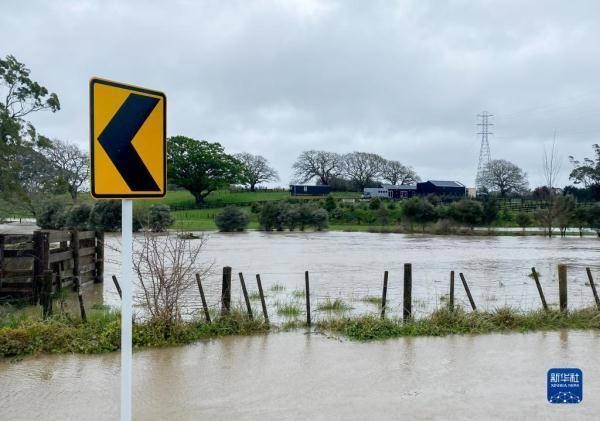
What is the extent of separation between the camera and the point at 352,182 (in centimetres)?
11162

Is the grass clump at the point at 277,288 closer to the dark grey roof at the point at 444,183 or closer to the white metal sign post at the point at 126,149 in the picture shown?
the white metal sign post at the point at 126,149

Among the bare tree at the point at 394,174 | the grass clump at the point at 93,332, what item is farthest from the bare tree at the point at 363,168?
the grass clump at the point at 93,332

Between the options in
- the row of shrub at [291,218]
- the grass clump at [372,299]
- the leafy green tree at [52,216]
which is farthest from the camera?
the row of shrub at [291,218]

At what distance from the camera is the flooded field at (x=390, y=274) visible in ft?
47.0

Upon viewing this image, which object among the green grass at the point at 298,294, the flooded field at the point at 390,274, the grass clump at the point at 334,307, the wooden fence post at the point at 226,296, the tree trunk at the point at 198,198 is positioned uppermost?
the tree trunk at the point at 198,198

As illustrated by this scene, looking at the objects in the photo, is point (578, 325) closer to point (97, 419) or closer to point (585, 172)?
point (97, 419)

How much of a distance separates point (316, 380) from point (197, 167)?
82340 millimetres

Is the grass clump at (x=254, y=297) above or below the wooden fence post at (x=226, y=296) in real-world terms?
below

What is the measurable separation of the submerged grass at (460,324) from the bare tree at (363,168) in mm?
101736

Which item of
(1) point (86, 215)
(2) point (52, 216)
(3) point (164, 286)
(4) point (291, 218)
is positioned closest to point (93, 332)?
(3) point (164, 286)

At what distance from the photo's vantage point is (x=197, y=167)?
87562 millimetres

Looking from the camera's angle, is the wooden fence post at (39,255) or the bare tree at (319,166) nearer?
the wooden fence post at (39,255)

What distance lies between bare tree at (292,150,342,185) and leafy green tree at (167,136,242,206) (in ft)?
92.0

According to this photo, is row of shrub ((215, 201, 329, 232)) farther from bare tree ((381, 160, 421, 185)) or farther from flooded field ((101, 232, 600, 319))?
bare tree ((381, 160, 421, 185))
